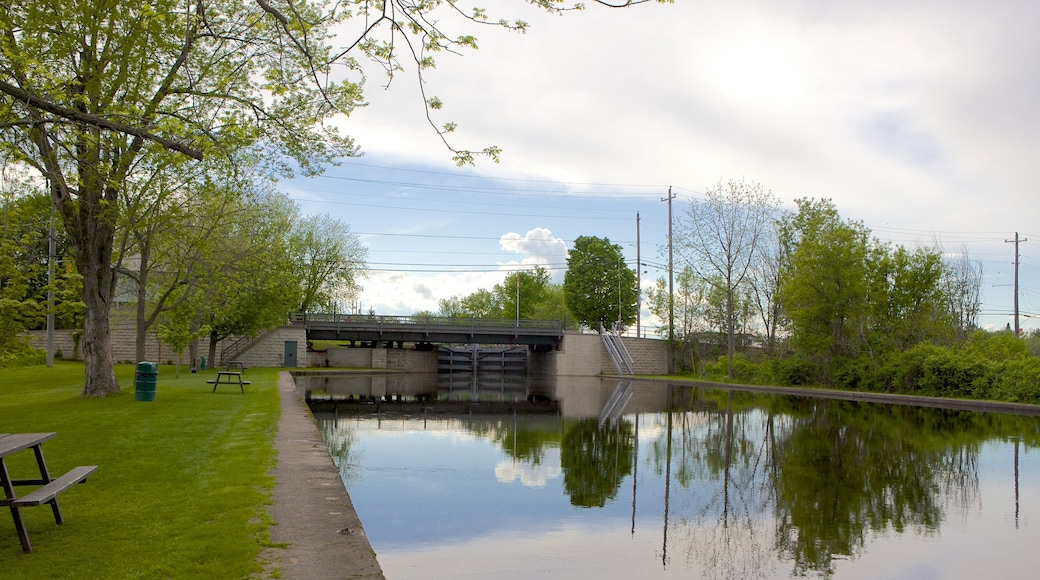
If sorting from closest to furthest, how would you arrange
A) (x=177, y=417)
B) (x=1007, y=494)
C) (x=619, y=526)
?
(x=619, y=526), (x=1007, y=494), (x=177, y=417)

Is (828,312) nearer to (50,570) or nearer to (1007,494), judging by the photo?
(1007,494)

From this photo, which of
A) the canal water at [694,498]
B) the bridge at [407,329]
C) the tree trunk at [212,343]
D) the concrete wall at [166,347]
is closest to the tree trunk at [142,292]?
the canal water at [694,498]

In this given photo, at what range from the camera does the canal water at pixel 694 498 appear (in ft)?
22.5

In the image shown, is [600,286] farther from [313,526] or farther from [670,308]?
[313,526]

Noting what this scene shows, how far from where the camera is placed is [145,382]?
65.2 feet

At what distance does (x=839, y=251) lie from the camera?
114 feet

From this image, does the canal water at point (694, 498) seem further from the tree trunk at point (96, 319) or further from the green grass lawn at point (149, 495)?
the tree trunk at point (96, 319)

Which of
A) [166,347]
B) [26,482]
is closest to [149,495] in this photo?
[26,482]

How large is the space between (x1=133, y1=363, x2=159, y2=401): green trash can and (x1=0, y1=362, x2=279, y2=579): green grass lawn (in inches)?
64.0

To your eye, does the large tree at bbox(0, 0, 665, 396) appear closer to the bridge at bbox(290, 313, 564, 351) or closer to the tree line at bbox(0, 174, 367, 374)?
the tree line at bbox(0, 174, 367, 374)

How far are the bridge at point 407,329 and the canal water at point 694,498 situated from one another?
3506 centimetres

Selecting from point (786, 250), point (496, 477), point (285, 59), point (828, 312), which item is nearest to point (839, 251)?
point (828, 312)

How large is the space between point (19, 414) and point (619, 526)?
1478cm

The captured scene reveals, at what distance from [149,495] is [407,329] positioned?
4659cm
